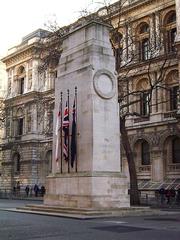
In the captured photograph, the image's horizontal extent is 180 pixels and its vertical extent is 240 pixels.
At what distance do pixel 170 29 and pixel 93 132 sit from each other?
25970mm

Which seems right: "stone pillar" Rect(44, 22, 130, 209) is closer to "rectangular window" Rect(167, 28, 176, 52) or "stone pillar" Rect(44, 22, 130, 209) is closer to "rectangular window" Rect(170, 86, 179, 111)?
"rectangular window" Rect(170, 86, 179, 111)

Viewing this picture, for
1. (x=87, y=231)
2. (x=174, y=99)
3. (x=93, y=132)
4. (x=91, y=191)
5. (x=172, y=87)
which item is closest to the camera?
(x=87, y=231)

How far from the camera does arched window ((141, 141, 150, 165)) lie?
4265 cm

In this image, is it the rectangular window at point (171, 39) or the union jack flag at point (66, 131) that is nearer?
the union jack flag at point (66, 131)

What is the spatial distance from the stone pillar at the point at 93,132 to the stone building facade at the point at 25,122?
3512 centimetres

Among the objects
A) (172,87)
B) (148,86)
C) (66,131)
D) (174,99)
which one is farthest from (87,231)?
(148,86)

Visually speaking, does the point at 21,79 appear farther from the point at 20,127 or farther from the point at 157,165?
the point at 157,165

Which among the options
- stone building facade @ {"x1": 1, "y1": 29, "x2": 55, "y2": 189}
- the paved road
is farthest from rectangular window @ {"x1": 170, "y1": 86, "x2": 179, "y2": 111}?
the paved road

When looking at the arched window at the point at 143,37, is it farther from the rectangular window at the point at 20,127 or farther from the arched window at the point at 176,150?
the rectangular window at the point at 20,127

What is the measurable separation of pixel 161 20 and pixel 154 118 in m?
Result: 9.43

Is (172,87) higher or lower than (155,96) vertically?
higher

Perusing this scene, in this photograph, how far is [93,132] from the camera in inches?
739

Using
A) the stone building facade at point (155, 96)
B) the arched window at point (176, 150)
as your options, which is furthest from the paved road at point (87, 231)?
the arched window at point (176, 150)

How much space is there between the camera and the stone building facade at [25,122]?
57.7 m
